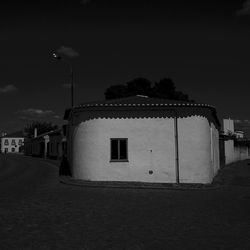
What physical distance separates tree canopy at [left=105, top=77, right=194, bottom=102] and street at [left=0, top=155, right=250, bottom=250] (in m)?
37.2

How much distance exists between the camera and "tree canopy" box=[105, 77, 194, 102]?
49375 mm

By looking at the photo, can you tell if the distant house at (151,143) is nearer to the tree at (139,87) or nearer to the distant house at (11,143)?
the tree at (139,87)

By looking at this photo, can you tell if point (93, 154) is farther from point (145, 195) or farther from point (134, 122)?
point (145, 195)

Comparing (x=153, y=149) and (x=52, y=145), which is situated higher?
(x=52, y=145)

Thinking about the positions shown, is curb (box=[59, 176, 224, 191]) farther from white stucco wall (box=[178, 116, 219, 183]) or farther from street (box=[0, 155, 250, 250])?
street (box=[0, 155, 250, 250])

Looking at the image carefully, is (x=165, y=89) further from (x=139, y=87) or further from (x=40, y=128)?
(x=40, y=128)

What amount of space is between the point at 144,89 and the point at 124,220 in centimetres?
4270

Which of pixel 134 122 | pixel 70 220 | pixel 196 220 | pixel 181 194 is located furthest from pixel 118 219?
pixel 134 122

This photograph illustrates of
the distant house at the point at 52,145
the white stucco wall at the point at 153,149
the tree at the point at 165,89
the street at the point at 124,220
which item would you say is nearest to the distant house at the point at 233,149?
the tree at the point at 165,89

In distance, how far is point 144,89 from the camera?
49.9 meters

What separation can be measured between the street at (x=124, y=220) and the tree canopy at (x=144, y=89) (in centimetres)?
3716

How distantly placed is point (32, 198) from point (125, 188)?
396 cm

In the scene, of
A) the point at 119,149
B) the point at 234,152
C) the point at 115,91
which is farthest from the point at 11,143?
the point at 119,149

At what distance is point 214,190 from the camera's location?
13695mm
